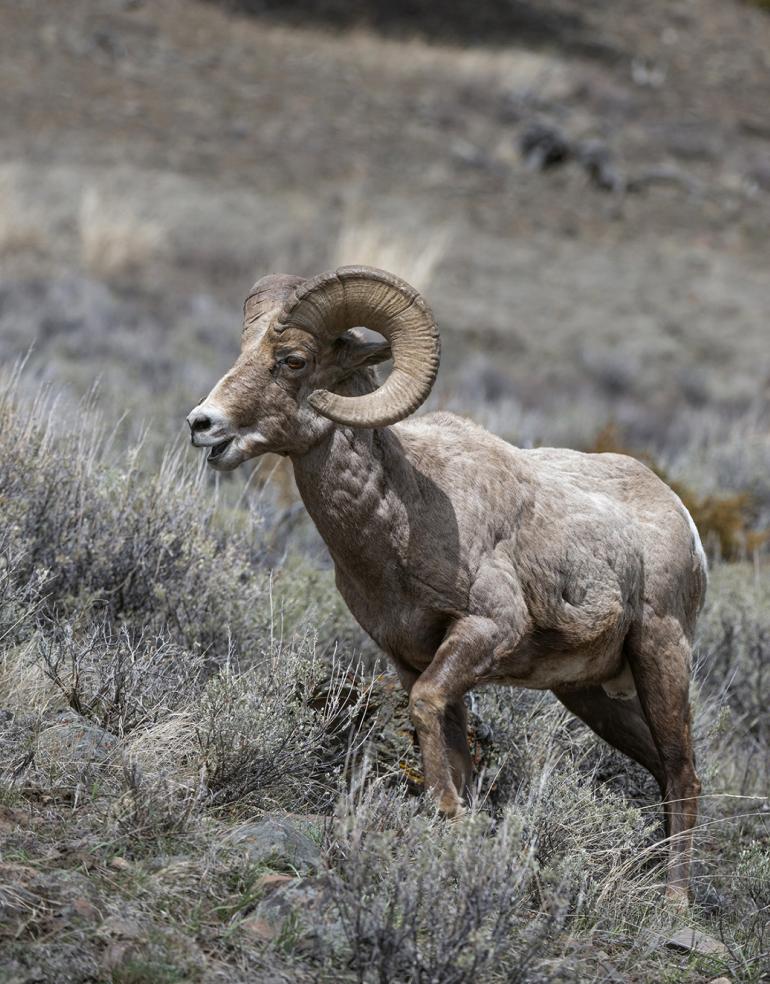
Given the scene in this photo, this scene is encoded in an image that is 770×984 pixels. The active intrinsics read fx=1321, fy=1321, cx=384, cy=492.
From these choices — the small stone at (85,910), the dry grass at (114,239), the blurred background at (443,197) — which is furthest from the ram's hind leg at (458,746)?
the dry grass at (114,239)

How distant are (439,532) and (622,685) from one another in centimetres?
136

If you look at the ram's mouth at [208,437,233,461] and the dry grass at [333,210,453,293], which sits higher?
the ram's mouth at [208,437,233,461]

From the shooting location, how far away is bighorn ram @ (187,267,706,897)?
445cm

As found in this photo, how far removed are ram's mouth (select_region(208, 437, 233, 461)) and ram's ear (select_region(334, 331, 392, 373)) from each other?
516mm

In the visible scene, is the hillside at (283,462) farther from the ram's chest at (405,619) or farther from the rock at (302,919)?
the ram's chest at (405,619)

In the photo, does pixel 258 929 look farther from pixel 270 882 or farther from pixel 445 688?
pixel 445 688

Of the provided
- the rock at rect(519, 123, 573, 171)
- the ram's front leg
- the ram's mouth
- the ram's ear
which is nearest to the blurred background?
the rock at rect(519, 123, 573, 171)

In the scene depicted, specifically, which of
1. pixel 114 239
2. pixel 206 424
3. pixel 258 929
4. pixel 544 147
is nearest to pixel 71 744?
pixel 258 929

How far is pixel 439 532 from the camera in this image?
4645mm

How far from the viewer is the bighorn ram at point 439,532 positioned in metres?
4.45

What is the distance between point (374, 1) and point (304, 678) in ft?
99.3

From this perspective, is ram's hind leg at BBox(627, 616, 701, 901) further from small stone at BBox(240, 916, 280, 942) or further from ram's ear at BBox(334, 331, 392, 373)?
small stone at BBox(240, 916, 280, 942)

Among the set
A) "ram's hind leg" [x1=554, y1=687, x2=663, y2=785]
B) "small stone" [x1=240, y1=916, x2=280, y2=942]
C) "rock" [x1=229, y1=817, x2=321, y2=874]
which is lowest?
"ram's hind leg" [x1=554, y1=687, x2=663, y2=785]

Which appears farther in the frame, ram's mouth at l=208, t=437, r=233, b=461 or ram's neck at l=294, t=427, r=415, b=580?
ram's neck at l=294, t=427, r=415, b=580
